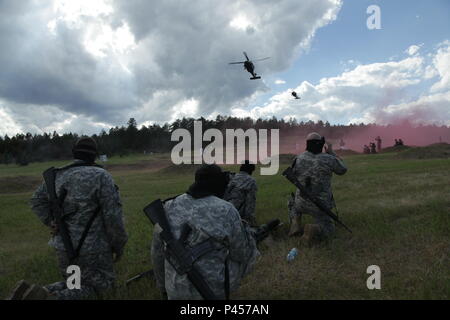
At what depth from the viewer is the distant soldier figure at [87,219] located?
5230 mm

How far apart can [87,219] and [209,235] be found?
220 centimetres

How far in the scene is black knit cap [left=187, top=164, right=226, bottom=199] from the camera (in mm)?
4137

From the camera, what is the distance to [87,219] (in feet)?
17.3

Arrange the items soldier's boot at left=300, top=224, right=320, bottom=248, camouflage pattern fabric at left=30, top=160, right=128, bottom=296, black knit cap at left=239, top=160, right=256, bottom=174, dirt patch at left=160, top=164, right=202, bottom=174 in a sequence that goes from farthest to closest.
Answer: dirt patch at left=160, top=164, right=202, bottom=174
black knit cap at left=239, top=160, right=256, bottom=174
soldier's boot at left=300, top=224, right=320, bottom=248
camouflage pattern fabric at left=30, top=160, right=128, bottom=296

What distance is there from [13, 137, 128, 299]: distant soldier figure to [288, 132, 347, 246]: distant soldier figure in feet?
13.6

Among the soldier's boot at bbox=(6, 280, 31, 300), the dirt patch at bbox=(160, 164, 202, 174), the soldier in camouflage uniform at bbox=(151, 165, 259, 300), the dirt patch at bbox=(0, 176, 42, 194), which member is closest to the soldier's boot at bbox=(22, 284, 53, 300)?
the soldier's boot at bbox=(6, 280, 31, 300)

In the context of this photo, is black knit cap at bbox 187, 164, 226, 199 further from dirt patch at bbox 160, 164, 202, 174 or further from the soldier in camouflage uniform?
dirt patch at bbox 160, 164, 202, 174

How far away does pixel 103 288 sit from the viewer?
5.51 meters

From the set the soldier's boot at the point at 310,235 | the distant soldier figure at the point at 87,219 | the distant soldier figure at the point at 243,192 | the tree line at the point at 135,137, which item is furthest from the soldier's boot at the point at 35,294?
the tree line at the point at 135,137

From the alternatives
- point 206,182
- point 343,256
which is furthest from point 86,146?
point 343,256

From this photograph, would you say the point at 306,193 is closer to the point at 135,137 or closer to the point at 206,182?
the point at 206,182
